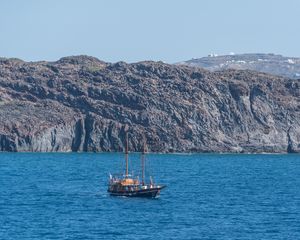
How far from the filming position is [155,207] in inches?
4193

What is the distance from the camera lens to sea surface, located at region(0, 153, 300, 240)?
285 feet

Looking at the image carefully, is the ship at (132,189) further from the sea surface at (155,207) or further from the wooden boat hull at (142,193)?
the sea surface at (155,207)

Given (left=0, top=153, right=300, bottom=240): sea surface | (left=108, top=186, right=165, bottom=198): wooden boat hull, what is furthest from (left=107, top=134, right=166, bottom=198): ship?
(left=0, top=153, right=300, bottom=240): sea surface

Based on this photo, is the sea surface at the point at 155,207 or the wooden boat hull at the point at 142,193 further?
the wooden boat hull at the point at 142,193

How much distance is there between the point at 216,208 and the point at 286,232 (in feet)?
60.0

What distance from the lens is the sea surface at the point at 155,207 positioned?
285 ft

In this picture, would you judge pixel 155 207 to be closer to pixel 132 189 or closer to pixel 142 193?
pixel 142 193

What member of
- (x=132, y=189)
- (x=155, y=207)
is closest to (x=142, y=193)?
(x=132, y=189)

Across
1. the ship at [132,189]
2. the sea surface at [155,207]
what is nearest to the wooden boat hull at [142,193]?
the ship at [132,189]

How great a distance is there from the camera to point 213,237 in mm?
83750

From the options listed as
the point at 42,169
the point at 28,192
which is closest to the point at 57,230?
the point at 28,192

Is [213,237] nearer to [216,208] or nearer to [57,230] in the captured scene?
[57,230]

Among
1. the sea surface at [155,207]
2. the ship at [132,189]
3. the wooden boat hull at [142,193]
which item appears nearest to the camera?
the sea surface at [155,207]

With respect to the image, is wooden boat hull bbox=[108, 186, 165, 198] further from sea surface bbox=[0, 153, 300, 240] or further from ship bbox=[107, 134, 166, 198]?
sea surface bbox=[0, 153, 300, 240]
